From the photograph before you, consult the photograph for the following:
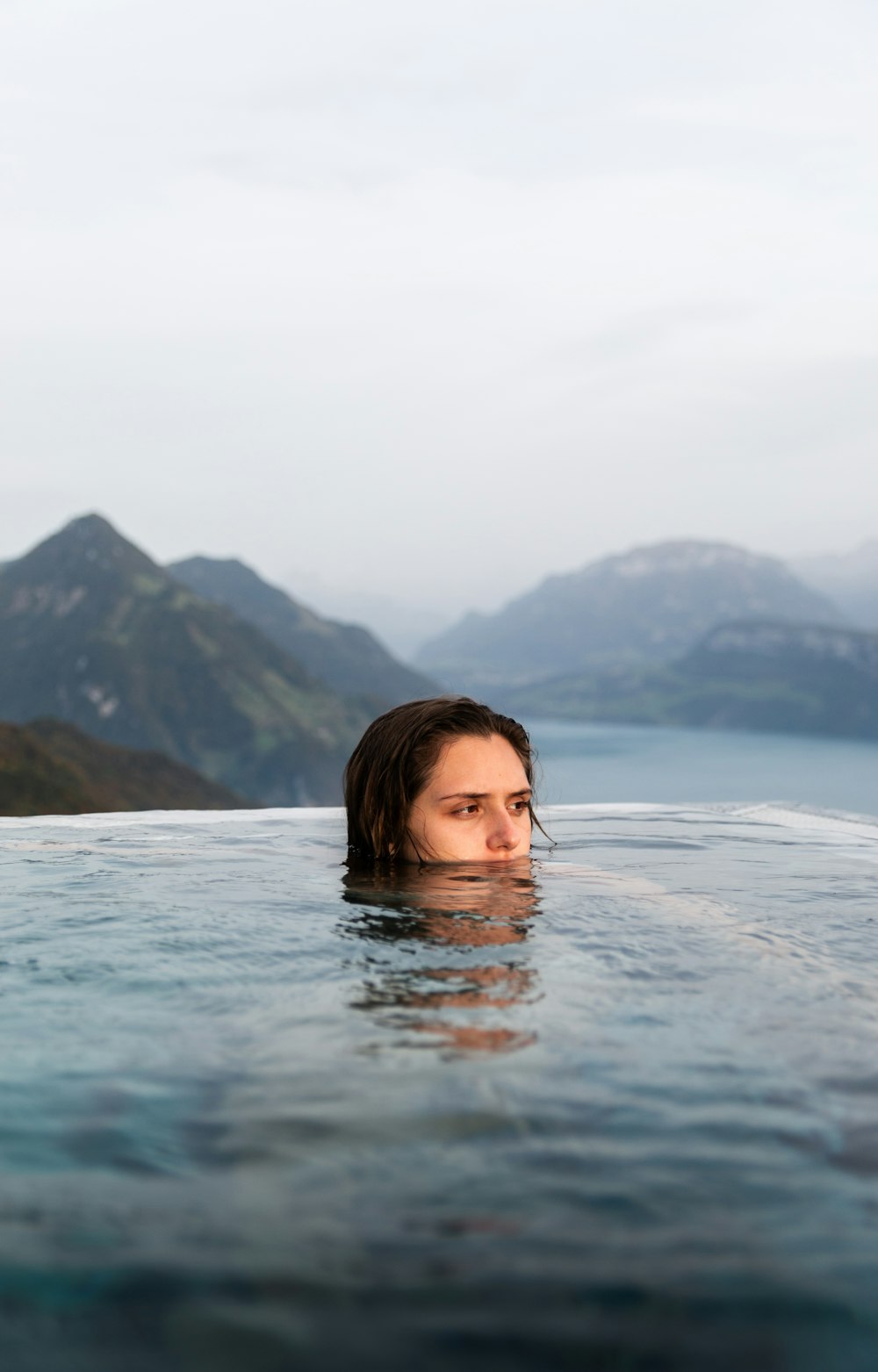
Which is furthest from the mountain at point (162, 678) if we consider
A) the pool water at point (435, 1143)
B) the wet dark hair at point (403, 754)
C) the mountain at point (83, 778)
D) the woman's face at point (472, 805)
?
the pool water at point (435, 1143)

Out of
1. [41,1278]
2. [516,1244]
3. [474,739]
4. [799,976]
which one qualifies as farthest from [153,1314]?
[474,739]

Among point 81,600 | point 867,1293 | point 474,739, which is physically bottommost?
point 867,1293

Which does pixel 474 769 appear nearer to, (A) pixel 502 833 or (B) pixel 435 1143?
(A) pixel 502 833

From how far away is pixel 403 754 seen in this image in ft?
19.4

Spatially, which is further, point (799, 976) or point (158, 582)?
point (158, 582)

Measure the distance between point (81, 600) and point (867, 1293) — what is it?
154 m

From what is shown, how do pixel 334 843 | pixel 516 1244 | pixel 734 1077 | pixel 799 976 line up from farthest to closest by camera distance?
pixel 334 843 → pixel 799 976 → pixel 734 1077 → pixel 516 1244

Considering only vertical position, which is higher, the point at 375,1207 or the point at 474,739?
the point at 474,739

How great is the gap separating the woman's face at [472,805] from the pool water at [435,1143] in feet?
3.32

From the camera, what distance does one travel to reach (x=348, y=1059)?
9.75 feet

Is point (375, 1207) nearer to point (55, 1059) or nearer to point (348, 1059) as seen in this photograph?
point (348, 1059)

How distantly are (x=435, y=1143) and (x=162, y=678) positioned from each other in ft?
444

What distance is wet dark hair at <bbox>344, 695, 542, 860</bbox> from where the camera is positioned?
5.96m

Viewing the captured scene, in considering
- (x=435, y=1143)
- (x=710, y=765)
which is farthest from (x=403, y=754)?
(x=710, y=765)
